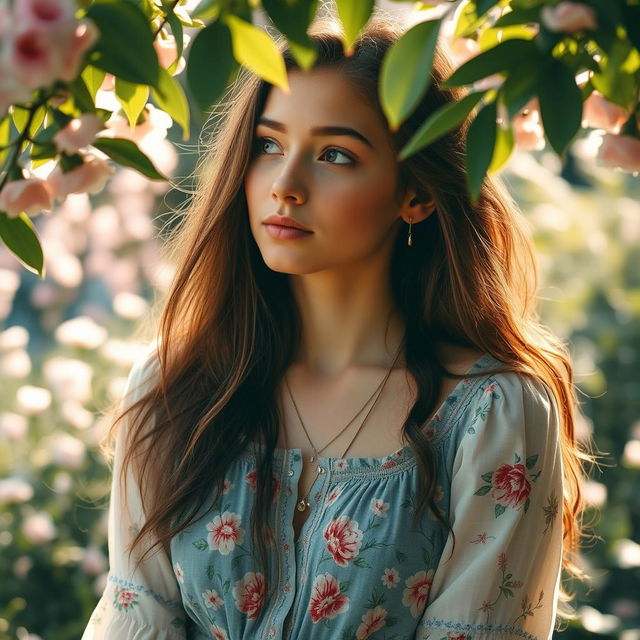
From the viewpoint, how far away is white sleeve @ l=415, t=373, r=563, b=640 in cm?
157

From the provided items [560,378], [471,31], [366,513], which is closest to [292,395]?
[366,513]

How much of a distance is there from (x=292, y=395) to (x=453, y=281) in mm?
325

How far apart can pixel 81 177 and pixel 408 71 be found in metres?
0.33

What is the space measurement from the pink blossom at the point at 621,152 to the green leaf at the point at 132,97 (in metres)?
0.48

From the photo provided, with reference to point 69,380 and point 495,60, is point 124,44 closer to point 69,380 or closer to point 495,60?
point 495,60

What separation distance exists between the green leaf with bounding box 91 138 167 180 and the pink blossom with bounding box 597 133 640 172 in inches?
18.1

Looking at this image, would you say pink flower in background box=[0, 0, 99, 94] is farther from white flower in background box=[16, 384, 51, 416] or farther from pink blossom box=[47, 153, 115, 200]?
white flower in background box=[16, 384, 51, 416]

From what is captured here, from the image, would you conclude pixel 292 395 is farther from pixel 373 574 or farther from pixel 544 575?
pixel 544 575

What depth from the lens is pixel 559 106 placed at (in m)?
0.94

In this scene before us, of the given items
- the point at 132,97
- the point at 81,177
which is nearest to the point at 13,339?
the point at 132,97

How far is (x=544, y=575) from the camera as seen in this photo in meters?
1.65

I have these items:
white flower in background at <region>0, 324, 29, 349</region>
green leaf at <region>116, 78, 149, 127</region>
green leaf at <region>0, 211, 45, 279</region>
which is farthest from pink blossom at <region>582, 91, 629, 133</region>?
white flower in background at <region>0, 324, 29, 349</region>

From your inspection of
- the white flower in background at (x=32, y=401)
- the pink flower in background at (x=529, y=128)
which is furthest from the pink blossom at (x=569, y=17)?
the white flower in background at (x=32, y=401)

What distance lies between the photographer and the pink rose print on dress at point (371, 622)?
1.58 meters
